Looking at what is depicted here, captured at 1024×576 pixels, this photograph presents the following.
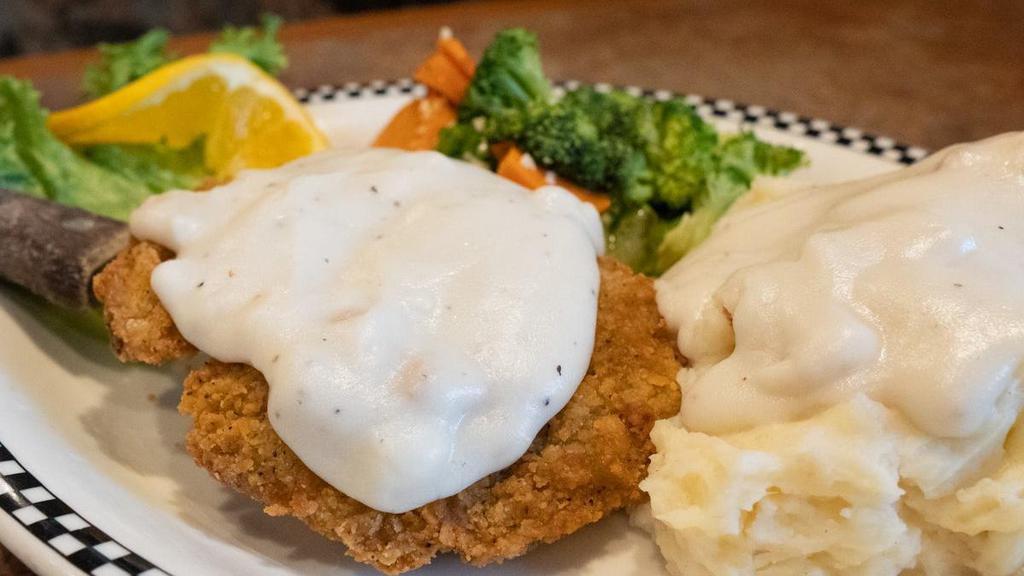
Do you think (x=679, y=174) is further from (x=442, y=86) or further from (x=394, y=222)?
(x=394, y=222)

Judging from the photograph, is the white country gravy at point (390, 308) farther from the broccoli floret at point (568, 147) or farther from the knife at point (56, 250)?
the broccoli floret at point (568, 147)

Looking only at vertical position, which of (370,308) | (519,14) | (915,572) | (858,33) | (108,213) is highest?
(370,308)

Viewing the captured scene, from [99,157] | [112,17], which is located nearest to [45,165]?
[99,157]

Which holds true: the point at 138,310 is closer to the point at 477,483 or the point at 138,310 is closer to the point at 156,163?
the point at 477,483

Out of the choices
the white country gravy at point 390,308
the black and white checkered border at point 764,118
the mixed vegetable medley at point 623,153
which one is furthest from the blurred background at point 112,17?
the white country gravy at point 390,308

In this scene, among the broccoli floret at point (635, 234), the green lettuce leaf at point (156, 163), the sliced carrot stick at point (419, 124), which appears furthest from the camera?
the sliced carrot stick at point (419, 124)

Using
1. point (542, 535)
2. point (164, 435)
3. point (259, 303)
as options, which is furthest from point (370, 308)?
point (164, 435)
